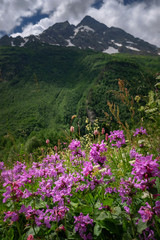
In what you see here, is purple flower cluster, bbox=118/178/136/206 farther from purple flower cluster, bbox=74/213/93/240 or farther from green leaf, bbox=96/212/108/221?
purple flower cluster, bbox=74/213/93/240

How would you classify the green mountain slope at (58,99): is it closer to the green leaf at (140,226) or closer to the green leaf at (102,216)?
the green leaf at (102,216)

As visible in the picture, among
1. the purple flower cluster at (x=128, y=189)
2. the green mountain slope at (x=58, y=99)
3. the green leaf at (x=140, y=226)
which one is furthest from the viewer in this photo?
the green mountain slope at (x=58, y=99)

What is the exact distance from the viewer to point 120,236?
6.24 ft

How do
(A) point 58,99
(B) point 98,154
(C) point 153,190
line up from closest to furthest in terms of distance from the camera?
(C) point 153,190, (B) point 98,154, (A) point 58,99

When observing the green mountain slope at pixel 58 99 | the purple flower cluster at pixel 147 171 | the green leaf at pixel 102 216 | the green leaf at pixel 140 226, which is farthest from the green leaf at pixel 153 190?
the green mountain slope at pixel 58 99

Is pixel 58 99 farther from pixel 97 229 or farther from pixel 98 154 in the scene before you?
pixel 97 229

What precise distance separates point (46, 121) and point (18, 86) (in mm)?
77184

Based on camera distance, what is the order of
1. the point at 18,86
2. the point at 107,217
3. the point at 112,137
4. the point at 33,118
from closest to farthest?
the point at 107,217 < the point at 112,137 < the point at 33,118 < the point at 18,86

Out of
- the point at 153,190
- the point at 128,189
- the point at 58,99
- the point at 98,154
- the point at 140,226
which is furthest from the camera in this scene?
the point at 58,99

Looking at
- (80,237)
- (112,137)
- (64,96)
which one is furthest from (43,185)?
(64,96)

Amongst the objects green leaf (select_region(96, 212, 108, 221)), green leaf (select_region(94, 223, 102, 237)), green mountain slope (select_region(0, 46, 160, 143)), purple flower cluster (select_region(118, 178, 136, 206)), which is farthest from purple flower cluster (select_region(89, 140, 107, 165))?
green mountain slope (select_region(0, 46, 160, 143))

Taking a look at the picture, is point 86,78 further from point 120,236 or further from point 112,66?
point 120,236

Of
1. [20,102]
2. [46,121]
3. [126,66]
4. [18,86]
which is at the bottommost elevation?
[46,121]

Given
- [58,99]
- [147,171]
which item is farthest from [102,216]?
[58,99]
